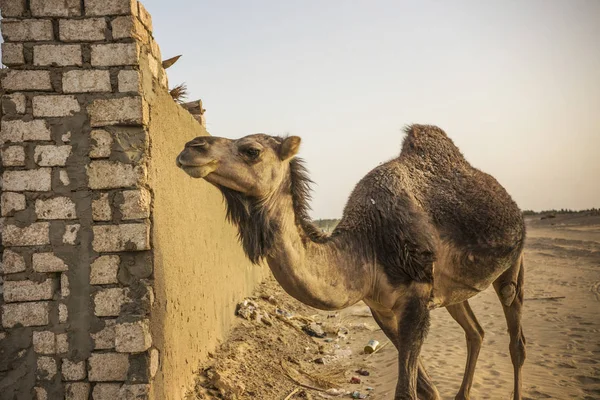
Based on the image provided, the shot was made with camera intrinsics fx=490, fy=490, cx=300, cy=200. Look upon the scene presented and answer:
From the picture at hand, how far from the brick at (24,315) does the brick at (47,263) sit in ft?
0.97

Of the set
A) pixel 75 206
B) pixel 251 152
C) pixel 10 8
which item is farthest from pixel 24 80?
pixel 251 152

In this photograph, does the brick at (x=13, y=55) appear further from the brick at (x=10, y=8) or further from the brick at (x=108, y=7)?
the brick at (x=108, y=7)

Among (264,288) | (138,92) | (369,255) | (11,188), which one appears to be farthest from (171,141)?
(264,288)

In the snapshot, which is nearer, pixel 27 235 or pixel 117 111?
pixel 27 235

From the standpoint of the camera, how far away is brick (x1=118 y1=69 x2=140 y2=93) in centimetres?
419

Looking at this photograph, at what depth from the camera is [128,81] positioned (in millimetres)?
4191

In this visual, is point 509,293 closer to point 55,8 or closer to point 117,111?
point 117,111

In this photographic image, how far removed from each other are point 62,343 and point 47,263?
670mm

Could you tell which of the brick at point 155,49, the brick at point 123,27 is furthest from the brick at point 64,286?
the brick at point 155,49

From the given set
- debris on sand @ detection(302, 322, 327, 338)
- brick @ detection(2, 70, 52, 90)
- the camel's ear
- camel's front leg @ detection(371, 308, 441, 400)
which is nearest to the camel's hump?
camel's front leg @ detection(371, 308, 441, 400)

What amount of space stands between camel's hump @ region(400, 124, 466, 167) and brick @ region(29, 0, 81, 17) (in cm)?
362

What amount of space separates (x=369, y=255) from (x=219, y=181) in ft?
5.35

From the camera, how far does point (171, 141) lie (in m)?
5.06

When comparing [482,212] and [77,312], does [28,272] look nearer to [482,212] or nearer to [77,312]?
[77,312]
